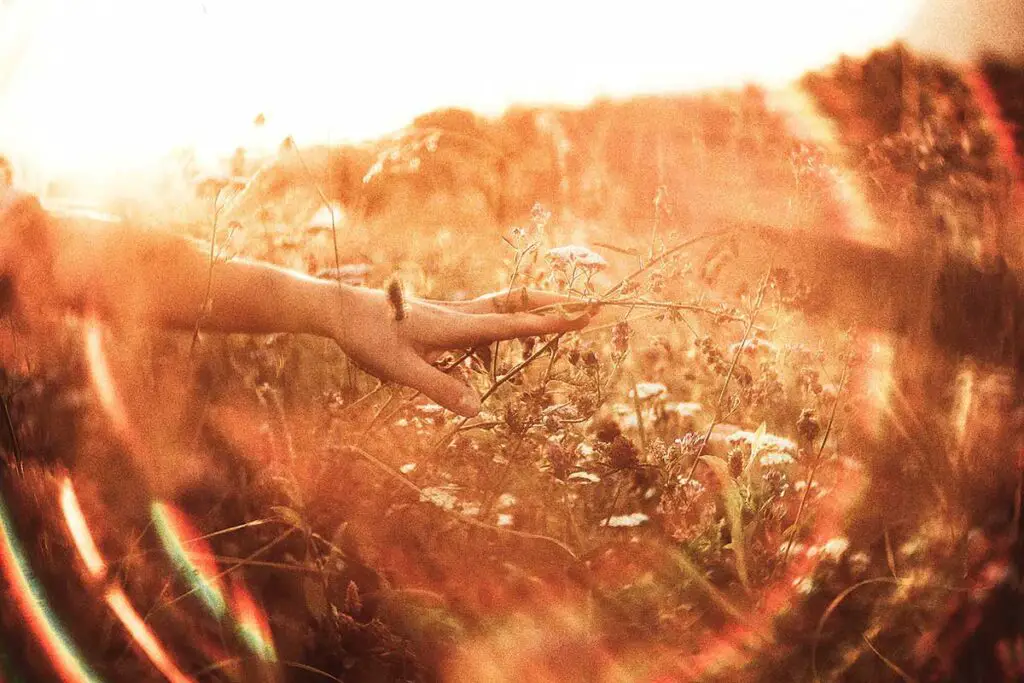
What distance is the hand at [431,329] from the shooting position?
199cm

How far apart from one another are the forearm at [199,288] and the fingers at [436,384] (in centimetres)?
18

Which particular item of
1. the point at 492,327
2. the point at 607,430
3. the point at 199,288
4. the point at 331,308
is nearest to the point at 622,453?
the point at 607,430

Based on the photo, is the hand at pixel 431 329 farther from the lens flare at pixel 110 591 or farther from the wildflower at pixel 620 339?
the lens flare at pixel 110 591

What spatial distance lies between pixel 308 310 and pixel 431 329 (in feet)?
0.91

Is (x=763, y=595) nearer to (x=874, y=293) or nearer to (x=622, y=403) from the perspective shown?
(x=622, y=403)

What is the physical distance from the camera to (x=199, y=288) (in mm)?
2023

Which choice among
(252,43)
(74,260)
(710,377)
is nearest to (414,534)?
(710,377)

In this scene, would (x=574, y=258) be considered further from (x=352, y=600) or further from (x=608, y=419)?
(x=352, y=600)

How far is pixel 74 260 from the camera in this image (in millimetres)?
2074

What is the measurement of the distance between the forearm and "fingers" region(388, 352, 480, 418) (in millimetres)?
184

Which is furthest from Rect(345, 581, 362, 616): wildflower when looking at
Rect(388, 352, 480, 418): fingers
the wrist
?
the wrist

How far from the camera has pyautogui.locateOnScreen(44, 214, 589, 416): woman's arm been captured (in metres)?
2.01

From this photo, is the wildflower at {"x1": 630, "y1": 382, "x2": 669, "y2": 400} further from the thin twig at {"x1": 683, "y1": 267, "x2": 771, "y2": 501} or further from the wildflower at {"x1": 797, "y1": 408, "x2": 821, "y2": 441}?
the wildflower at {"x1": 797, "y1": 408, "x2": 821, "y2": 441}

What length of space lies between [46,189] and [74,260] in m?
0.18
